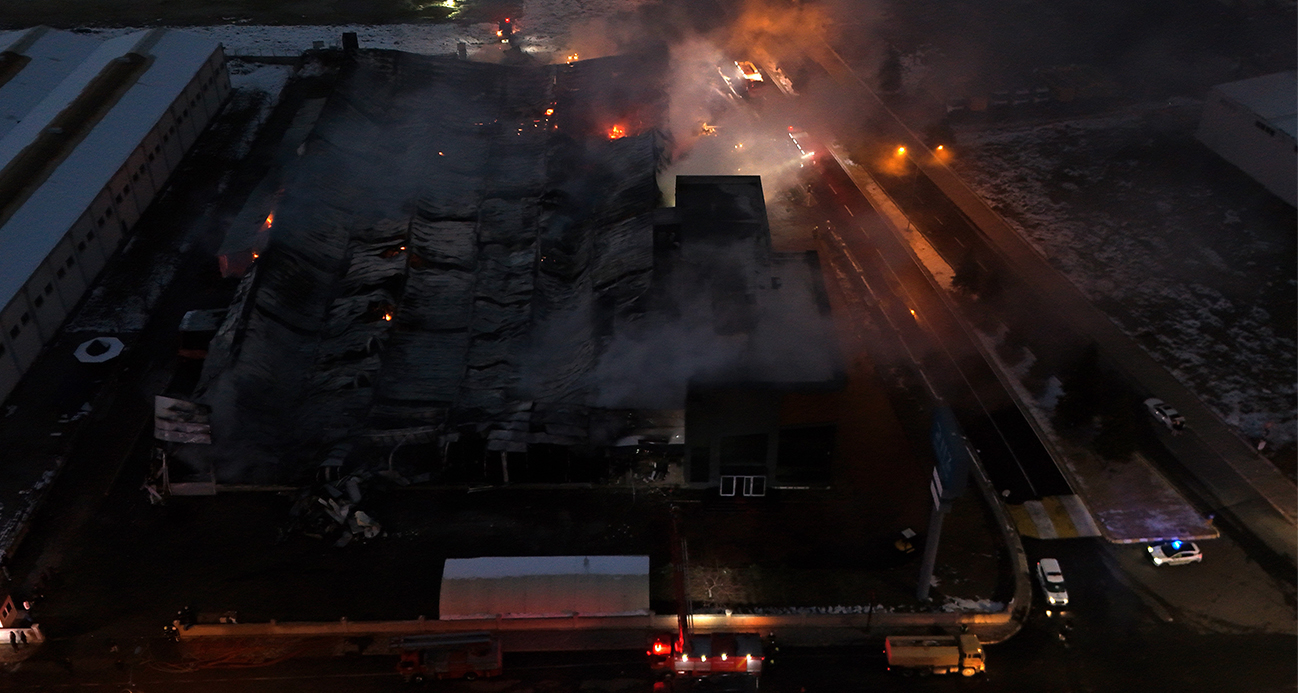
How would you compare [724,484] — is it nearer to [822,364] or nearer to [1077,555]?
[822,364]

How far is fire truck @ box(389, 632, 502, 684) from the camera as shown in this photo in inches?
1222

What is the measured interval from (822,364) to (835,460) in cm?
468

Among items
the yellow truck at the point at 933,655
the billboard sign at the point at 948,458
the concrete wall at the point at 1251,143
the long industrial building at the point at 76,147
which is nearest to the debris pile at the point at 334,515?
the long industrial building at the point at 76,147

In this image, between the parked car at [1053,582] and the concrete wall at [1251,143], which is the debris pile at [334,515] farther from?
the concrete wall at [1251,143]

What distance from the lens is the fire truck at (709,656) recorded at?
31.1 m

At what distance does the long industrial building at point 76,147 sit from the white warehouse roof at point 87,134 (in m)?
0.07

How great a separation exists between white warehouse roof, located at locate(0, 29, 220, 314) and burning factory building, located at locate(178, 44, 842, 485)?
9550 mm

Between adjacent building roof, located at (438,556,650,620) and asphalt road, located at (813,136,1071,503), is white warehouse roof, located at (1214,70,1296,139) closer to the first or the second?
asphalt road, located at (813,136,1071,503)

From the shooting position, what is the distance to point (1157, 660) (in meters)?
31.7

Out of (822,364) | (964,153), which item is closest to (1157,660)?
(822,364)

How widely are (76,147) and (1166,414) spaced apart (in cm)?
5736

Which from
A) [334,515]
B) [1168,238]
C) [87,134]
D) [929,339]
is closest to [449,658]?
[334,515]

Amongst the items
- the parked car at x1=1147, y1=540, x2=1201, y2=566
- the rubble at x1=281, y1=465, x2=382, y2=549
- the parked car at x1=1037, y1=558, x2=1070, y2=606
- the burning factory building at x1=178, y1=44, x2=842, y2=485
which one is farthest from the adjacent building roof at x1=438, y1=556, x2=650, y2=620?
the parked car at x1=1147, y1=540, x2=1201, y2=566

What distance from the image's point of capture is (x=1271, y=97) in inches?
2296
